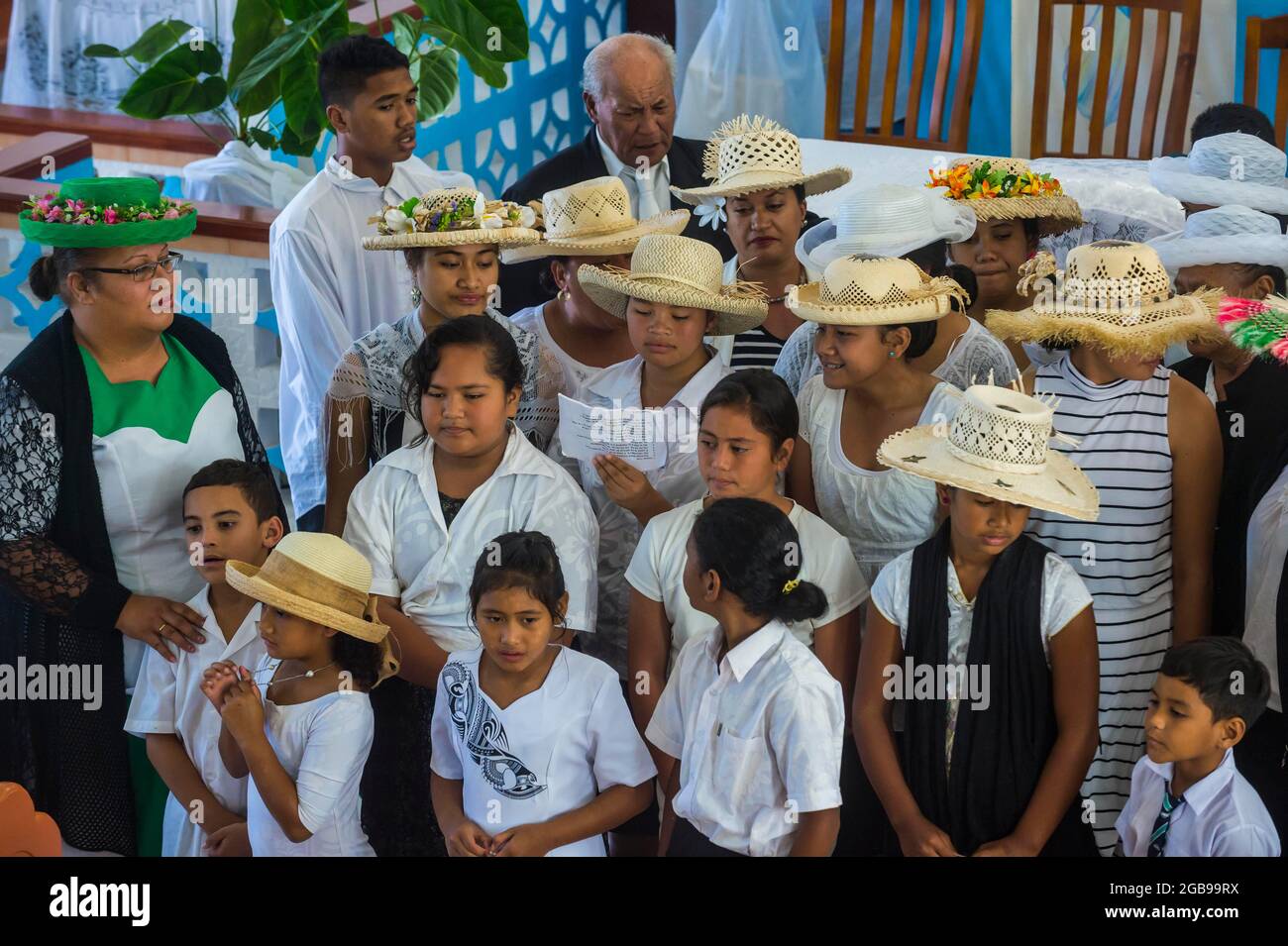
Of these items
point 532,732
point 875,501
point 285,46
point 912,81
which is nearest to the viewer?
point 532,732

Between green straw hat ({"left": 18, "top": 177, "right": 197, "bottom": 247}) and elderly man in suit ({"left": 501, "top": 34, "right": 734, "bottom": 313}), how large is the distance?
4.83 feet

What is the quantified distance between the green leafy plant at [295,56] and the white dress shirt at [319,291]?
0.84 metres

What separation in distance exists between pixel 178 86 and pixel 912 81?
2.49 metres

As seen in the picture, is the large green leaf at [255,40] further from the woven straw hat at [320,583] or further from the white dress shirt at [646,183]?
the woven straw hat at [320,583]

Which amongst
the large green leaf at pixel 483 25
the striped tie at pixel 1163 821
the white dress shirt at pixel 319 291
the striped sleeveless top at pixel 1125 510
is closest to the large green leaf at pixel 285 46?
the large green leaf at pixel 483 25

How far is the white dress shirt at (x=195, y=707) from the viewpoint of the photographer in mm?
3201

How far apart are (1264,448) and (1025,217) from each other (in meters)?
0.90

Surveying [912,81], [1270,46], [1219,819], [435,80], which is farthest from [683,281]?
[1270,46]

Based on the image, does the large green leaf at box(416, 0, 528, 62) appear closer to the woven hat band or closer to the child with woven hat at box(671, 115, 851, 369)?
the child with woven hat at box(671, 115, 851, 369)

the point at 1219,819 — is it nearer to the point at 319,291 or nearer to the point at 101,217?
the point at 101,217

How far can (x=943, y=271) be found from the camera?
372cm

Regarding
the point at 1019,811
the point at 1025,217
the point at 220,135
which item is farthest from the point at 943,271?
the point at 220,135

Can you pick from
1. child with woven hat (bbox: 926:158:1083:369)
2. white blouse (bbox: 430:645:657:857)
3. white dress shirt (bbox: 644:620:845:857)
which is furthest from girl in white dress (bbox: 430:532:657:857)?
child with woven hat (bbox: 926:158:1083:369)

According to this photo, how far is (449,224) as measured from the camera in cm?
369
